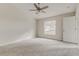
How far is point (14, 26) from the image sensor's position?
255cm

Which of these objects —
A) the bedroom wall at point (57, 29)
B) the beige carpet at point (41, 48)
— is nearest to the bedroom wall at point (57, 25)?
the bedroom wall at point (57, 29)

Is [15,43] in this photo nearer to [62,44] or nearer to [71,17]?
[62,44]

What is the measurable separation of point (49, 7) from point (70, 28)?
0.67 meters

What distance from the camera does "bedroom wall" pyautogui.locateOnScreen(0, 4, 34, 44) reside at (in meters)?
2.38

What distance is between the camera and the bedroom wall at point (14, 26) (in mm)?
2381

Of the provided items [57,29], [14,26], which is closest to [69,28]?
[57,29]

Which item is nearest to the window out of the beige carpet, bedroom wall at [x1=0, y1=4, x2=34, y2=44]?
the beige carpet

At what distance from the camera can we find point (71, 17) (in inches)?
93.0

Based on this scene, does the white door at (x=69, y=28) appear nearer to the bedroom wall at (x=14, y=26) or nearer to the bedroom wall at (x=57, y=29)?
the bedroom wall at (x=57, y=29)

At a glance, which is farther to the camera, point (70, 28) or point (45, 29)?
point (45, 29)

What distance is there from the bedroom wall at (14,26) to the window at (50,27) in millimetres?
342

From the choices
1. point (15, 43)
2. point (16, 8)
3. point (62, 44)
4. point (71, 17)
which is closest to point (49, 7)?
point (71, 17)

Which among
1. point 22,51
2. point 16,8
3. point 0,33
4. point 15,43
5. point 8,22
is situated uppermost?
point 16,8

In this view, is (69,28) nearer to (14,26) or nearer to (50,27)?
(50,27)
